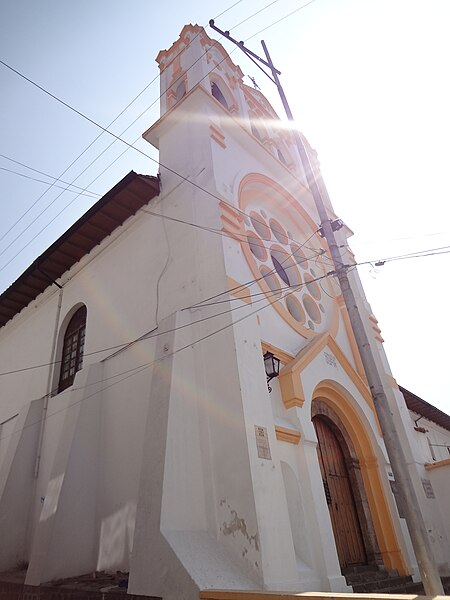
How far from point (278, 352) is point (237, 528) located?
2996 millimetres

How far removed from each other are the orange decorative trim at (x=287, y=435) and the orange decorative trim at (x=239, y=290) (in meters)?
1.95

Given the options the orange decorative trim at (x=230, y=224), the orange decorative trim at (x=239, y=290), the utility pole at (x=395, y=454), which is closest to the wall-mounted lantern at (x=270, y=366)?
the orange decorative trim at (x=239, y=290)

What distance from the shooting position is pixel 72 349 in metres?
9.65

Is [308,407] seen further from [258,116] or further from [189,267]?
[258,116]

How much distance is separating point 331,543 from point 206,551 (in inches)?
82.1

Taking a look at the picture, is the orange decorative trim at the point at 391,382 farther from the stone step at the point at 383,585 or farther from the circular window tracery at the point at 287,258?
the stone step at the point at 383,585

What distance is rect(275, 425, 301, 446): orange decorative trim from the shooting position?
6027mm

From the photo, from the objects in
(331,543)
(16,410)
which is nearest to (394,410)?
(331,543)

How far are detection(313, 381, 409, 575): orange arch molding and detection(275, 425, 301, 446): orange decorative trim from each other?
1501mm

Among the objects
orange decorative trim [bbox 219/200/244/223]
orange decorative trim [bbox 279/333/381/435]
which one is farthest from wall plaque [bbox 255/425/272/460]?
orange decorative trim [bbox 219/200/244/223]

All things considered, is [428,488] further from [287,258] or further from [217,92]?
[217,92]

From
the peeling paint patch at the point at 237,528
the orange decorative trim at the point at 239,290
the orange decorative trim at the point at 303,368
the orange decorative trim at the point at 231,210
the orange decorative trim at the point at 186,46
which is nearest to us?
the peeling paint patch at the point at 237,528

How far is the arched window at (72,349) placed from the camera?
363 inches

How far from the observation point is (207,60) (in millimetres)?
11867
